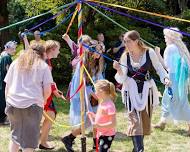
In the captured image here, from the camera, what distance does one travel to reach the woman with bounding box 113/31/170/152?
5.07 m

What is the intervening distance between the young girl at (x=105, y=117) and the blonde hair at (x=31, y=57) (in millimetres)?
807

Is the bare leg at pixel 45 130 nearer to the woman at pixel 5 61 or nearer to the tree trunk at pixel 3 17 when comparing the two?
the woman at pixel 5 61

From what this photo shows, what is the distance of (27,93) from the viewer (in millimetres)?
4551

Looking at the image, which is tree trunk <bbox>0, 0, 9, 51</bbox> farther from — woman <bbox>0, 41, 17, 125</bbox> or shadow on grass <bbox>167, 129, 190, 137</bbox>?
shadow on grass <bbox>167, 129, 190, 137</bbox>

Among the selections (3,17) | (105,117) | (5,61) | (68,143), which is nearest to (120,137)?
(68,143)

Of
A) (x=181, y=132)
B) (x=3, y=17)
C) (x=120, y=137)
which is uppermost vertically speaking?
(x=3, y=17)

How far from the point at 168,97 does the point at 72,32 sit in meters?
6.62

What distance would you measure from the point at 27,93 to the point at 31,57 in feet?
1.26

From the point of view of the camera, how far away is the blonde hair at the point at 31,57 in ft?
14.8

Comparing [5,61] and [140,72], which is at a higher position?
[140,72]

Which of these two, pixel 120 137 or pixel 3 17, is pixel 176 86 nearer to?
pixel 120 137

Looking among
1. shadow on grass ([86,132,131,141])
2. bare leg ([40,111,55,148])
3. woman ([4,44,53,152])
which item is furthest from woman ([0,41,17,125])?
woman ([4,44,53,152])

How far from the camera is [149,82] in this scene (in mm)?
5168

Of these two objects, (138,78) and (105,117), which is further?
(138,78)
